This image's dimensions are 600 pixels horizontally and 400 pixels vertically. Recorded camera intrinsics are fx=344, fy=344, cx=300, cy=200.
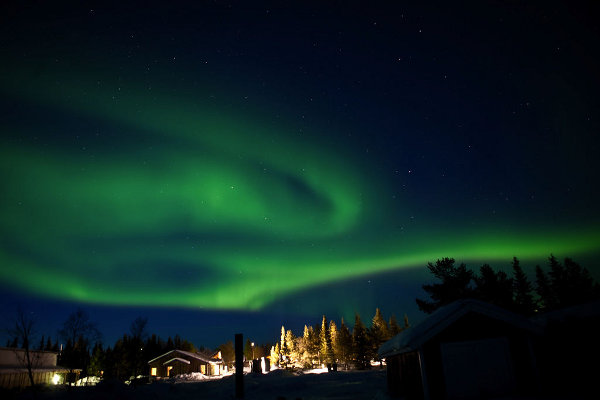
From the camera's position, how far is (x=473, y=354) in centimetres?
1662

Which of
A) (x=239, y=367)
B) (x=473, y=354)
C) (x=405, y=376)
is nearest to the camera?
(x=473, y=354)

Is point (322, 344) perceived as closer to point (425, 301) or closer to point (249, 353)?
point (425, 301)

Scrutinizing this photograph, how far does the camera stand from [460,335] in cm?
1691

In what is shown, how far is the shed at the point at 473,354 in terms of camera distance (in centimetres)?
1619

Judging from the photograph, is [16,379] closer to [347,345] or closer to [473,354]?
[473,354]

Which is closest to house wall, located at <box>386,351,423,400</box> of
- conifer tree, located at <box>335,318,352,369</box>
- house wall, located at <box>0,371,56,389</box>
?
house wall, located at <box>0,371,56,389</box>

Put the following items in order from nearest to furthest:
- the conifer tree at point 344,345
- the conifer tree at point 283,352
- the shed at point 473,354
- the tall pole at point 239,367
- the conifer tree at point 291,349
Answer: the shed at point 473,354 < the tall pole at point 239,367 < the conifer tree at point 344,345 < the conifer tree at point 283,352 < the conifer tree at point 291,349

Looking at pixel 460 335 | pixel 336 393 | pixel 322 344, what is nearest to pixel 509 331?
pixel 460 335

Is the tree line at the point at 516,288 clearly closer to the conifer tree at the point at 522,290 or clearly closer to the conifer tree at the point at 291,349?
the conifer tree at the point at 522,290

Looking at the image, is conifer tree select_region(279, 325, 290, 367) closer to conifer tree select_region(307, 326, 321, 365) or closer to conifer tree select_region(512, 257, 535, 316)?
conifer tree select_region(307, 326, 321, 365)

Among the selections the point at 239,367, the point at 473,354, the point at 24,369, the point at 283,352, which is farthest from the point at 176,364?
the point at 473,354

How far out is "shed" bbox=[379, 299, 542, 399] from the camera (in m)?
16.2

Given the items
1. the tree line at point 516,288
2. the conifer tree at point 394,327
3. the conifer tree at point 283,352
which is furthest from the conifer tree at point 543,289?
the conifer tree at point 283,352

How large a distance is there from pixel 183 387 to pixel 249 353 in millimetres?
144649
